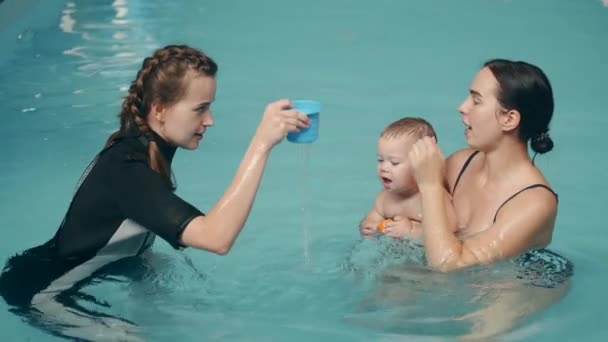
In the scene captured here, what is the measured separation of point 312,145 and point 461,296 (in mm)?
2544

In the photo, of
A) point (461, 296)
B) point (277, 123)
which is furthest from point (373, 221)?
point (277, 123)

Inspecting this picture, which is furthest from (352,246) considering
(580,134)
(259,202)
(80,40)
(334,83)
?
(80,40)

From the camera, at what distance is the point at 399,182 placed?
4438 millimetres

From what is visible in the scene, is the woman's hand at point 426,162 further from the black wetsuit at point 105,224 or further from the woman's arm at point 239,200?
the black wetsuit at point 105,224

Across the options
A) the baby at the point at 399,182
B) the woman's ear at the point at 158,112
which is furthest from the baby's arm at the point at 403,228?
the woman's ear at the point at 158,112

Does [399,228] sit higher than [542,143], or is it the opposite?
[542,143]

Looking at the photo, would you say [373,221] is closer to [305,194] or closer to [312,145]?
[305,194]

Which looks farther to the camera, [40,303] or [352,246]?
[352,246]

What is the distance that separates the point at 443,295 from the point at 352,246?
0.90 metres

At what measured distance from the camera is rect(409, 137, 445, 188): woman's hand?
3.94m

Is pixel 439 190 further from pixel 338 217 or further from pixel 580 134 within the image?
pixel 580 134

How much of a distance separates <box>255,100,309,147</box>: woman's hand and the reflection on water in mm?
1035

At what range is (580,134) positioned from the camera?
688 centimetres

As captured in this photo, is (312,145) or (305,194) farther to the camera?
(312,145)
